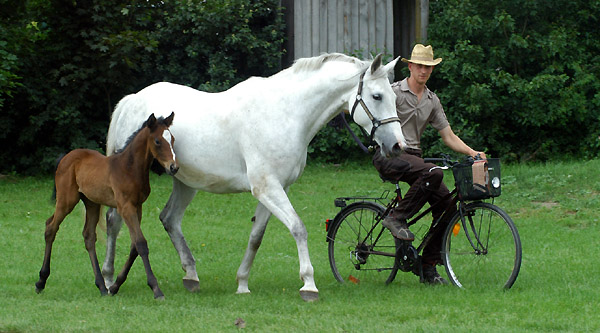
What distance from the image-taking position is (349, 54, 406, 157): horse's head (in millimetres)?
6832

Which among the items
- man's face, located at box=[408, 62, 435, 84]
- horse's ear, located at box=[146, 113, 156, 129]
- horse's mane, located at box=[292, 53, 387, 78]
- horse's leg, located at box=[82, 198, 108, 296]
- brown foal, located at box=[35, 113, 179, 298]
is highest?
horse's mane, located at box=[292, 53, 387, 78]

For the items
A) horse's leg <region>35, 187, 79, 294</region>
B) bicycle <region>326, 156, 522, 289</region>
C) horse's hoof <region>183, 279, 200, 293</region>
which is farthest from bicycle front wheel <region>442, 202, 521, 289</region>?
horse's leg <region>35, 187, 79, 294</region>

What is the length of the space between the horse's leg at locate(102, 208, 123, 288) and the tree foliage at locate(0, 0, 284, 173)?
687 centimetres

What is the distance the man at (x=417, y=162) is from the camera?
7285 mm

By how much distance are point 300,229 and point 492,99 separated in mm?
9466

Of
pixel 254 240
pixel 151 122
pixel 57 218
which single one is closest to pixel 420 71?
pixel 254 240

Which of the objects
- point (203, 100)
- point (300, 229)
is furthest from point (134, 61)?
point (300, 229)

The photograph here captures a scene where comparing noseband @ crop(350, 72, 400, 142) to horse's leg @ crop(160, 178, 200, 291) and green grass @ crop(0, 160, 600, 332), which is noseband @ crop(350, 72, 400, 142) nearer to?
green grass @ crop(0, 160, 600, 332)

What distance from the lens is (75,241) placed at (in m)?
10.5

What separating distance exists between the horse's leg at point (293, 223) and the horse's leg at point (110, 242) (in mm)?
1736

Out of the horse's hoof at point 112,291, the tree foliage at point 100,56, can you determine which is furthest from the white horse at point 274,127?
the tree foliage at point 100,56

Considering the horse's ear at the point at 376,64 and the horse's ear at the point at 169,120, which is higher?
the horse's ear at the point at 376,64

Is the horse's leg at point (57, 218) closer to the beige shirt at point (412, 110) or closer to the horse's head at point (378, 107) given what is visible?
the horse's head at point (378, 107)

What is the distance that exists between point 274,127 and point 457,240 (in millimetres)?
1813
